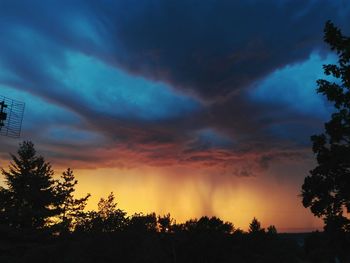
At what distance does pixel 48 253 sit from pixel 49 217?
47.8ft

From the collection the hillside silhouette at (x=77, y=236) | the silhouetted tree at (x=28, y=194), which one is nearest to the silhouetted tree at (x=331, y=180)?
the hillside silhouette at (x=77, y=236)

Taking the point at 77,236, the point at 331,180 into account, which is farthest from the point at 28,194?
the point at 331,180

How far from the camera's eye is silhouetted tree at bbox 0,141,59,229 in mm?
61072

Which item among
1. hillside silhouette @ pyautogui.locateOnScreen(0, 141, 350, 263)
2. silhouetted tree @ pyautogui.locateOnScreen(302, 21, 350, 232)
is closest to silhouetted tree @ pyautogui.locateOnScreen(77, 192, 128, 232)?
hillside silhouette @ pyautogui.locateOnScreen(0, 141, 350, 263)

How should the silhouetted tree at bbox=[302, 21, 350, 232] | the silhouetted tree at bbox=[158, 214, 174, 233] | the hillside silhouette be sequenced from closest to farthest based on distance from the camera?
the silhouetted tree at bbox=[302, 21, 350, 232], the hillside silhouette, the silhouetted tree at bbox=[158, 214, 174, 233]

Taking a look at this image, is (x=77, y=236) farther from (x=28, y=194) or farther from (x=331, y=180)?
(x=331, y=180)

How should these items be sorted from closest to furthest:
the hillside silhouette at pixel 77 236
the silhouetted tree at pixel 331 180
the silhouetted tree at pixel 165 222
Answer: the silhouetted tree at pixel 331 180, the hillside silhouette at pixel 77 236, the silhouetted tree at pixel 165 222

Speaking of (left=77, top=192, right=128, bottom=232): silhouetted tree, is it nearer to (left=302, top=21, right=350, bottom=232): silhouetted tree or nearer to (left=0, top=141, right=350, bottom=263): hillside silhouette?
(left=0, top=141, right=350, bottom=263): hillside silhouette

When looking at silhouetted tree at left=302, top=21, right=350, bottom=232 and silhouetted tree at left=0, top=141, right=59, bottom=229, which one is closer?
silhouetted tree at left=302, top=21, right=350, bottom=232

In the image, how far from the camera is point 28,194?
64000 mm

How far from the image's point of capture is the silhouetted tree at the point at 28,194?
200ft

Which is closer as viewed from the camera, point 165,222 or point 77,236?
point 77,236

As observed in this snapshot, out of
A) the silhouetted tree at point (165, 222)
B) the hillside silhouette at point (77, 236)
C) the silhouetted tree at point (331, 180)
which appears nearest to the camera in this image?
the silhouetted tree at point (331, 180)

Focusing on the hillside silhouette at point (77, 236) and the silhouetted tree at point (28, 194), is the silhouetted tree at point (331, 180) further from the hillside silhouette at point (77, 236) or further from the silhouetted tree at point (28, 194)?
the silhouetted tree at point (28, 194)
